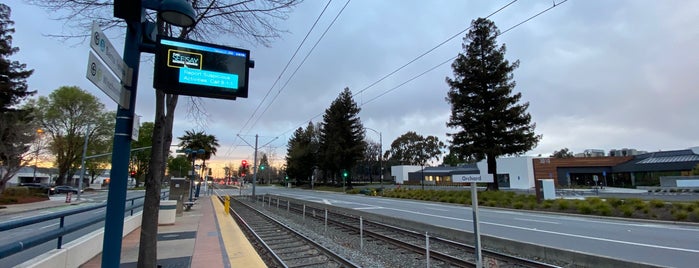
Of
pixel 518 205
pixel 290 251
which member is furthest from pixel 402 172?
pixel 290 251

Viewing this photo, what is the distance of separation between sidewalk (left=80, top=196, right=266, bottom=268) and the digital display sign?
4039 mm

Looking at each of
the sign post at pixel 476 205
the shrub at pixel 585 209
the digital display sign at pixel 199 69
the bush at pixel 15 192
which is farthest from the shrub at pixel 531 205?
the bush at pixel 15 192

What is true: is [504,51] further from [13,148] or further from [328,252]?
[13,148]

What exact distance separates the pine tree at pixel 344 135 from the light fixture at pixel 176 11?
2391 inches

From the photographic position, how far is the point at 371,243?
11883 millimetres

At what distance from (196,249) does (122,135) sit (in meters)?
6.28

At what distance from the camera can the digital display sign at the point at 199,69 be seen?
4812mm

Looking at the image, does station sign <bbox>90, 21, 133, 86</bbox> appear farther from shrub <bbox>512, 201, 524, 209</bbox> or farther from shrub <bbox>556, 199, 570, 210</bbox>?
shrub <bbox>512, 201, 524, 209</bbox>

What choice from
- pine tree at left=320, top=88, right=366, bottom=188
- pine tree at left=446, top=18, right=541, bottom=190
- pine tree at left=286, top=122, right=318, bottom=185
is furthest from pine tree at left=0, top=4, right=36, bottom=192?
pine tree at left=286, top=122, right=318, bottom=185

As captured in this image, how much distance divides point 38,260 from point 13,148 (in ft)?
105

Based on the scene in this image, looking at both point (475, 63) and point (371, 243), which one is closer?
point (371, 243)

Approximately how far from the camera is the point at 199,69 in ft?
16.6

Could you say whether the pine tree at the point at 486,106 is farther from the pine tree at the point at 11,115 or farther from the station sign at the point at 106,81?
the pine tree at the point at 11,115

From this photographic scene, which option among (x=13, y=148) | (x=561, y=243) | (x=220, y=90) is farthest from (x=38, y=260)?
(x=13, y=148)
